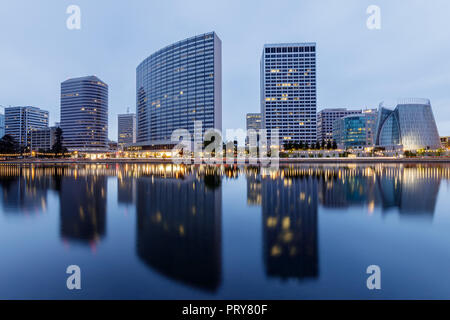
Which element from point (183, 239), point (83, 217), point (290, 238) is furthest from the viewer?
point (83, 217)

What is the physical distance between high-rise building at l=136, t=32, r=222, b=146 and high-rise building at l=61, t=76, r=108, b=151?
198 feet

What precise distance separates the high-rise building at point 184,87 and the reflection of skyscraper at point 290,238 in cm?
12316

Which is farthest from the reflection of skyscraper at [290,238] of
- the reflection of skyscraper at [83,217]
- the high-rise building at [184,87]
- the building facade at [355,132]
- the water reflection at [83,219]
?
the building facade at [355,132]

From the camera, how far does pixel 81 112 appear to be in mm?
185375

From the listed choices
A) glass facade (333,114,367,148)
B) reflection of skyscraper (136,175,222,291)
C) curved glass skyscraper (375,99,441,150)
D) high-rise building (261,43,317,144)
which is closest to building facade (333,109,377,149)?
glass facade (333,114,367,148)

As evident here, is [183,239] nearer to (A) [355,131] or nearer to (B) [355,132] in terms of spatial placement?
(B) [355,132]

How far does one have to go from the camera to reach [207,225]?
33.8ft

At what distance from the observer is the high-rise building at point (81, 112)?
184 metres

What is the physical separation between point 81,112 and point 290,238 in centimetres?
22041

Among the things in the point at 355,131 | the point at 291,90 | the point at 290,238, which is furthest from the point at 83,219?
the point at 355,131

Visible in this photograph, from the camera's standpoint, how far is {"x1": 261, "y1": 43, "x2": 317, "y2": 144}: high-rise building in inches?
6467
